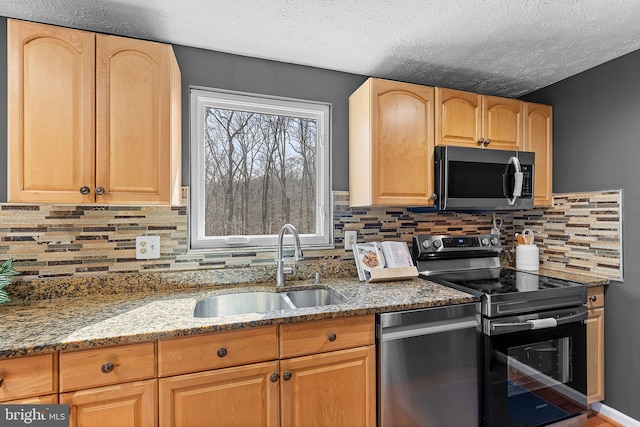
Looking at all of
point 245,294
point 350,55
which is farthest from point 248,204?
point 350,55

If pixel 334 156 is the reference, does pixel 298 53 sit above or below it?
above

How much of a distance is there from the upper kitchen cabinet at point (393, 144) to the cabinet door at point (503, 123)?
1.42 ft

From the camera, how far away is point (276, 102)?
2.14 meters

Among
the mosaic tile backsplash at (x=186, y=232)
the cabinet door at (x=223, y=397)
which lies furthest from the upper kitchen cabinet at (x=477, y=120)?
the cabinet door at (x=223, y=397)

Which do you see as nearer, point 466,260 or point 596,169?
point 596,169

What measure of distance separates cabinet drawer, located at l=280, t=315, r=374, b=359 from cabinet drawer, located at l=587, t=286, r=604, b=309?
1.54m

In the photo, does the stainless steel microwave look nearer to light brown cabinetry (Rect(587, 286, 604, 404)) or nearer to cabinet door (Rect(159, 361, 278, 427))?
light brown cabinetry (Rect(587, 286, 604, 404))

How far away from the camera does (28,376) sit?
1.14m

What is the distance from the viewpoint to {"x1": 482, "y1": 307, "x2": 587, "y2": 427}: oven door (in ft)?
5.68

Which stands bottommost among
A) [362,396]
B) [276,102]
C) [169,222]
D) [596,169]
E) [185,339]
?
[362,396]

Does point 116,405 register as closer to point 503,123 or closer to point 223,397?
point 223,397

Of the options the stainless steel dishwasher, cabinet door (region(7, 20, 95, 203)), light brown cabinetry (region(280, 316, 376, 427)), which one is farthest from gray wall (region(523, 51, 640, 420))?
cabinet door (region(7, 20, 95, 203))

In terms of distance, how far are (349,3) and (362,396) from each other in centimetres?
179

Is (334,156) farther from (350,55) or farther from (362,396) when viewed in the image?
(362,396)
